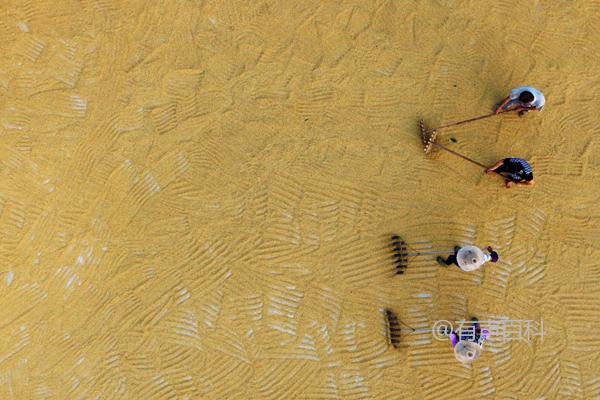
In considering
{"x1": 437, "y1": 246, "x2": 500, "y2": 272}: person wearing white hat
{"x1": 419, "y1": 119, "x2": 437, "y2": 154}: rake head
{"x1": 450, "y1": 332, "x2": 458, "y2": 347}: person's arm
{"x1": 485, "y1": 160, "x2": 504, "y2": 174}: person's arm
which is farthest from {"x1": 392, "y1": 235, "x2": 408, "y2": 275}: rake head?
{"x1": 485, "y1": 160, "x2": 504, "y2": 174}: person's arm

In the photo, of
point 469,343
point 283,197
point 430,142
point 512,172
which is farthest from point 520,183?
point 283,197

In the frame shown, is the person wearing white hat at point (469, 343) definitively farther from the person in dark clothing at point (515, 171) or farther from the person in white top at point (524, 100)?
the person in white top at point (524, 100)

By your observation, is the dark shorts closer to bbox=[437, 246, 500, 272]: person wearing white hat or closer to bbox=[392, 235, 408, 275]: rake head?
bbox=[437, 246, 500, 272]: person wearing white hat

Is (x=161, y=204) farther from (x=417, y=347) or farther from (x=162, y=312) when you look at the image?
(x=417, y=347)

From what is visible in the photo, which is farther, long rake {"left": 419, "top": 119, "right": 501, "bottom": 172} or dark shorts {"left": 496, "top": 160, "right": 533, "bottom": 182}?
long rake {"left": 419, "top": 119, "right": 501, "bottom": 172}

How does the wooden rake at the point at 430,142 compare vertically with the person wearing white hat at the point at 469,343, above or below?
above

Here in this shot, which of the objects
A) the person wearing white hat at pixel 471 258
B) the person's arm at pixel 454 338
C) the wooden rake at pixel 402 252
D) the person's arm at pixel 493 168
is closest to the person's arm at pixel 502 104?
the person's arm at pixel 493 168
